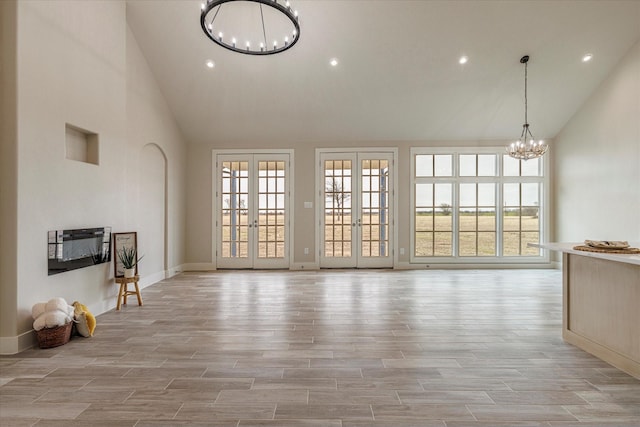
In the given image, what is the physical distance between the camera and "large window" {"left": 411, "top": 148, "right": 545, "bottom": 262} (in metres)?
7.21

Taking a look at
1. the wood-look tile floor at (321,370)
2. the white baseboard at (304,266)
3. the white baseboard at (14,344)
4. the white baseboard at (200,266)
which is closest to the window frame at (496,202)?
the white baseboard at (304,266)

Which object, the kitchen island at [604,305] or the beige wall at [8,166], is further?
the beige wall at [8,166]

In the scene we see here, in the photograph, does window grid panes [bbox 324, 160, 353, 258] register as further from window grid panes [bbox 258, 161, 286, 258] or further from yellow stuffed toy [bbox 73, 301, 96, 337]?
yellow stuffed toy [bbox 73, 301, 96, 337]

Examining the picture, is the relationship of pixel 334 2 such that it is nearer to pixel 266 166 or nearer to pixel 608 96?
pixel 266 166

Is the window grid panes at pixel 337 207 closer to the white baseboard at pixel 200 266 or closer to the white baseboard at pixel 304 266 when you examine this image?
the white baseboard at pixel 304 266

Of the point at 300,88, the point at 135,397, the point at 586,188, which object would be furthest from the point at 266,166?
the point at 586,188

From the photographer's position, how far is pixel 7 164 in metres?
2.94

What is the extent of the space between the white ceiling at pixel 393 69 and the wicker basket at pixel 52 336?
14.1 feet

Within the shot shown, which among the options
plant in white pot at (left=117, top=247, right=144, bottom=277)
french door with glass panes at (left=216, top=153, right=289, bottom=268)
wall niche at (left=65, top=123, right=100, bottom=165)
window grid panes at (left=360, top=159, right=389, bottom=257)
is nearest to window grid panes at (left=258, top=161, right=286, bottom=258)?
french door with glass panes at (left=216, top=153, right=289, bottom=268)

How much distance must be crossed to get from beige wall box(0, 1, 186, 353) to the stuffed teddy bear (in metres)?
0.09

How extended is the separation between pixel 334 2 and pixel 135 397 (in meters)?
5.03

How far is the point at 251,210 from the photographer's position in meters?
7.21

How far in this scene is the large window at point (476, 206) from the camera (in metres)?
7.21

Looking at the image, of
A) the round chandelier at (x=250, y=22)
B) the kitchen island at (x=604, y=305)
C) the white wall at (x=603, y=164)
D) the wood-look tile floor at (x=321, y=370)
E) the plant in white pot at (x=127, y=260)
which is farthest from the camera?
the white wall at (x=603, y=164)
